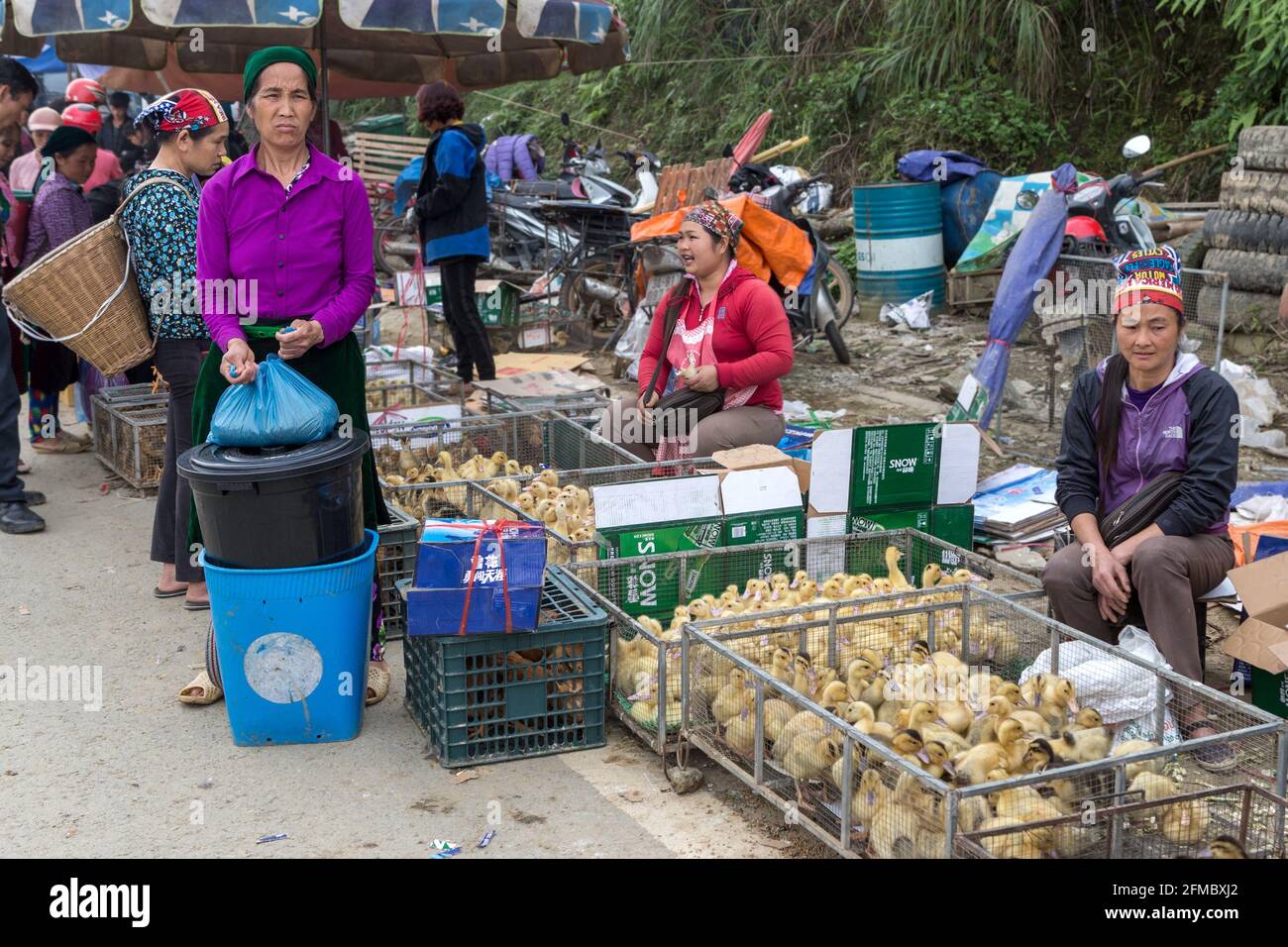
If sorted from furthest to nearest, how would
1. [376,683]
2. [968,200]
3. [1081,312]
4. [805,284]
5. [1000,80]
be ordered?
1. [1000,80]
2. [968,200]
3. [805,284]
4. [1081,312]
5. [376,683]

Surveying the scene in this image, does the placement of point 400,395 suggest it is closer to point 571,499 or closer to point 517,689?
point 571,499

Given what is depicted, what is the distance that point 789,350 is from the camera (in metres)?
6.28

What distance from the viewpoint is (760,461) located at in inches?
229

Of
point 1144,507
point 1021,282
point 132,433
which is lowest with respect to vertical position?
point 132,433

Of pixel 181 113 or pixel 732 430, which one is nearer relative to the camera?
pixel 181 113

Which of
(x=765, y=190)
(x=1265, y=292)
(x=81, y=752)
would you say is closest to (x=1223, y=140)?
(x=1265, y=292)

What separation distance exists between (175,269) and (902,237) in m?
8.03

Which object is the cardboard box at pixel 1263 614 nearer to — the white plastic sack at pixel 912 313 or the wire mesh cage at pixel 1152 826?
the wire mesh cage at pixel 1152 826

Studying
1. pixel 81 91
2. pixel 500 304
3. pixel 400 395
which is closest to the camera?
pixel 400 395

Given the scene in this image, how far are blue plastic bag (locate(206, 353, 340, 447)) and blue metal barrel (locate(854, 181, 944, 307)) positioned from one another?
28.7 feet

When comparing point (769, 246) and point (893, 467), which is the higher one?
point (769, 246)

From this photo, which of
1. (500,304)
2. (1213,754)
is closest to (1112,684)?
(1213,754)

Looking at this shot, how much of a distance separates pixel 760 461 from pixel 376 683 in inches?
77.6

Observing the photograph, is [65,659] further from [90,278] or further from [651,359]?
[651,359]
